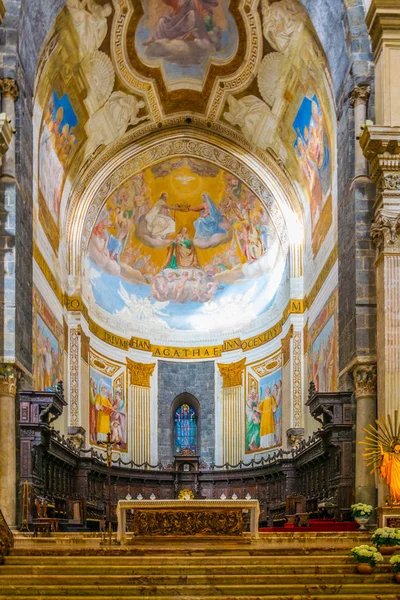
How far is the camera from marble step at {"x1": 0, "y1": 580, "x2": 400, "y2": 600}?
1231 centimetres

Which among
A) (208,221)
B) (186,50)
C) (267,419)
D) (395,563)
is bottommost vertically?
(395,563)

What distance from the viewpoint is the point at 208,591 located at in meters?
12.6

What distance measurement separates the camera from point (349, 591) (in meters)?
12.7

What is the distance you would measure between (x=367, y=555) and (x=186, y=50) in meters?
22.2

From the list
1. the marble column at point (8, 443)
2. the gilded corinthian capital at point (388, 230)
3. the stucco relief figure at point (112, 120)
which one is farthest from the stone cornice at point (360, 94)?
the stucco relief figure at point (112, 120)

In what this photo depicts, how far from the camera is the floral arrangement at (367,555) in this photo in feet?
43.4

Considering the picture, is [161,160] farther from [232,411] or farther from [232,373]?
[232,411]

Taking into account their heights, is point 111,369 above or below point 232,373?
above

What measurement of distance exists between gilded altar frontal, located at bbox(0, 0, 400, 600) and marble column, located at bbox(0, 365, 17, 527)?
48mm

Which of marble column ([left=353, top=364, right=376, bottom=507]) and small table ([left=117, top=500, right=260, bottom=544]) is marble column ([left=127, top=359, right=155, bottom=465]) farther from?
A: small table ([left=117, top=500, right=260, bottom=544])

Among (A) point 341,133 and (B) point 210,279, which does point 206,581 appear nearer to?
(A) point 341,133

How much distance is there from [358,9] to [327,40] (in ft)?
5.90

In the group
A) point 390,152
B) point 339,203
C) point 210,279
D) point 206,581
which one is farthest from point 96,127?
point 206,581

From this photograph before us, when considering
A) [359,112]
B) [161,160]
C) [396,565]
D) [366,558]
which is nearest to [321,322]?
Result: [359,112]
